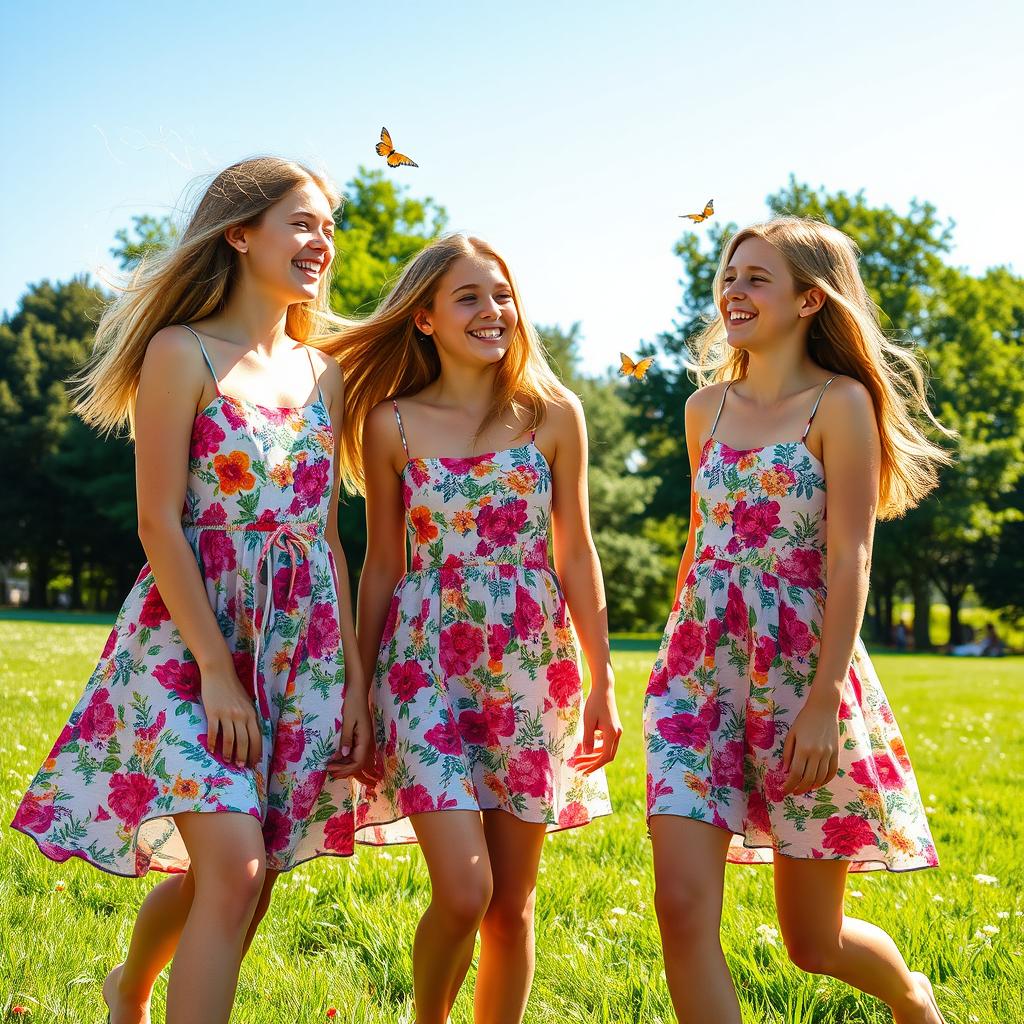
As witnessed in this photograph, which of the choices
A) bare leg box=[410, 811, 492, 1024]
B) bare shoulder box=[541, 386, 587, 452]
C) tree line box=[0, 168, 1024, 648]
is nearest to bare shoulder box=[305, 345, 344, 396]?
bare shoulder box=[541, 386, 587, 452]

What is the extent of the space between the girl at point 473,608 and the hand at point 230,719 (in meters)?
0.49

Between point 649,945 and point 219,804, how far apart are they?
6.24 ft

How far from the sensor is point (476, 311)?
373 cm

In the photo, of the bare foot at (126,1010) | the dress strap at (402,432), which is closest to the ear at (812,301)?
the dress strap at (402,432)

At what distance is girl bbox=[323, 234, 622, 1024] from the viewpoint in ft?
10.6

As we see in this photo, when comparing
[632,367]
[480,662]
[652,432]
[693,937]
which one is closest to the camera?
[693,937]

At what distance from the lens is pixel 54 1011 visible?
3.43 metres

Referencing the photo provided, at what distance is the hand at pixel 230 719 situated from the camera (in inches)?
115

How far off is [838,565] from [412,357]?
163 cm

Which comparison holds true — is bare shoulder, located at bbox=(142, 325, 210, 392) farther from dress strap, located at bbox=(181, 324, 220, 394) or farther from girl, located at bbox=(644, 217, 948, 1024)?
girl, located at bbox=(644, 217, 948, 1024)

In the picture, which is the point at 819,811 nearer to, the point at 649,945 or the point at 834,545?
the point at 834,545

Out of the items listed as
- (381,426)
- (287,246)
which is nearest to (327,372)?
(381,426)

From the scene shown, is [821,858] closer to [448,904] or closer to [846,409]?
[448,904]

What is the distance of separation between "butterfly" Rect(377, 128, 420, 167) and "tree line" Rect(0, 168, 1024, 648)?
23063 millimetres
